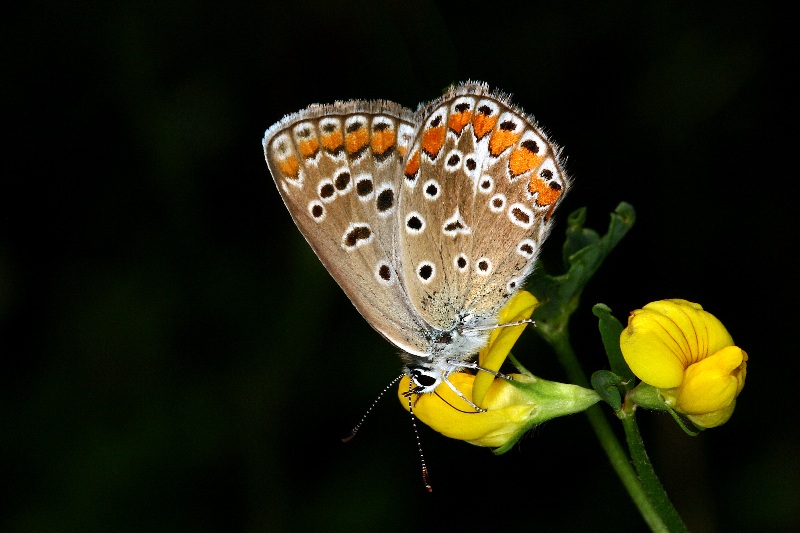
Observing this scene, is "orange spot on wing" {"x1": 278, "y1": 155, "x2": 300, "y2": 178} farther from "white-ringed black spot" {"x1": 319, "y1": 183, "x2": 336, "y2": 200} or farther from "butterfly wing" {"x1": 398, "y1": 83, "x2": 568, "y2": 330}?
"butterfly wing" {"x1": 398, "y1": 83, "x2": 568, "y2": 330}

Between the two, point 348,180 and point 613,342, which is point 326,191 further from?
point 613,342

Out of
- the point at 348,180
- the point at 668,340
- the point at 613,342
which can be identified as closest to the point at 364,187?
the point at 348,180

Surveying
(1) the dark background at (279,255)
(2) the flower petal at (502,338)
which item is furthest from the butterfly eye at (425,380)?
(1) the dark background at (279,255)

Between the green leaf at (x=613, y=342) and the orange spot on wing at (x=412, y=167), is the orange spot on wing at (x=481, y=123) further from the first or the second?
the green leaf at (x=613, y=342)

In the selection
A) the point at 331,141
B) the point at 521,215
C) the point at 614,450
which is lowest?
the point at 614,450

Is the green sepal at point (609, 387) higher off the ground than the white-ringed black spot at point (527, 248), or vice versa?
the white-ringed black spot at point (527, 248)

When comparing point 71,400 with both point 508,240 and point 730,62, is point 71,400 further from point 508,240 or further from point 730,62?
Result: point 730,62
